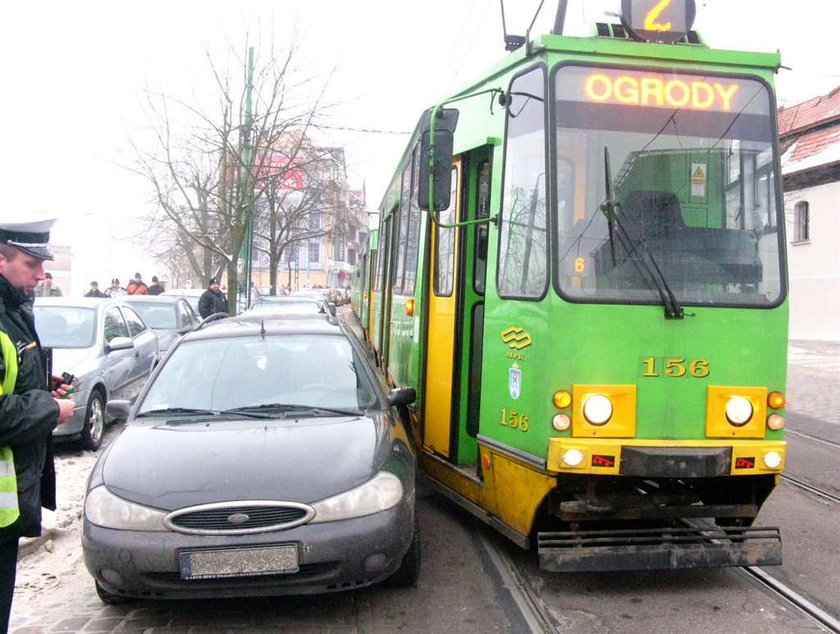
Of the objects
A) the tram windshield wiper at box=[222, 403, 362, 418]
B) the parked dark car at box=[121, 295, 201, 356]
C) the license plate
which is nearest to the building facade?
the parked dark car at box=[121, 295, 201, 356]

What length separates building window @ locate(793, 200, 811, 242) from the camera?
27266 mm

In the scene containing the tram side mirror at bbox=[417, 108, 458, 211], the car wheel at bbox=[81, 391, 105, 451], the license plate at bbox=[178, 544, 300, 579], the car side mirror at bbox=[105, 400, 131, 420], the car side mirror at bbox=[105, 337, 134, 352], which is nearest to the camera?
the license plate at bbox=[178, 544, 300, 579]

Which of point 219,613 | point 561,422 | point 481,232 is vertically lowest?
point 219,613

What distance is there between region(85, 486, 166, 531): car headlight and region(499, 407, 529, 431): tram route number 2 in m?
2.02

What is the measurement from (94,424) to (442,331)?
4.62m

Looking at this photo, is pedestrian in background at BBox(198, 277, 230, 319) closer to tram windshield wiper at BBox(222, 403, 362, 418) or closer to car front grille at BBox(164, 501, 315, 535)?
tram windshield wiper at BBox(222, 403, 362, 418)

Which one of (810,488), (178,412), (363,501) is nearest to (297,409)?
(178,412)

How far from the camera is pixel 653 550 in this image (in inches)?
175

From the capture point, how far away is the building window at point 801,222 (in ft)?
89.5

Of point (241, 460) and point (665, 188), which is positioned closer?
point (241, 460)

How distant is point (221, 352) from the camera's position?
5734mm

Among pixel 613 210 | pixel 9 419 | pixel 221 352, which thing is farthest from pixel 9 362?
pixel 613 210

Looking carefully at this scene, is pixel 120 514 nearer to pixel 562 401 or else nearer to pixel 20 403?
pixel 20 403

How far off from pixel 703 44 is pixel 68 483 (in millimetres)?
6126
